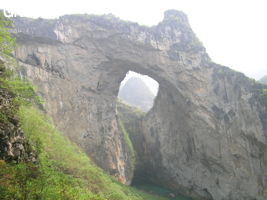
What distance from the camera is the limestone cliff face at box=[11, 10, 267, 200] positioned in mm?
37156

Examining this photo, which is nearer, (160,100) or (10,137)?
(10,137)

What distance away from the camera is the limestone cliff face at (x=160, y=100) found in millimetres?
37156

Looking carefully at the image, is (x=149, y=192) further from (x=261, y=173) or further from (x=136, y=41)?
(x=136, y=41)

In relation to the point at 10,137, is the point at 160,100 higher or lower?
higher

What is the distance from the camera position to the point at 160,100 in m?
50.8

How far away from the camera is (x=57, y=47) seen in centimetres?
4419

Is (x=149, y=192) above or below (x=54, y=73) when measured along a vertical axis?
below

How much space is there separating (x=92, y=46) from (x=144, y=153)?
21.7m

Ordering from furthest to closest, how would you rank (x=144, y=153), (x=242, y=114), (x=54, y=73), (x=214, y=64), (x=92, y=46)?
1. (x=144, y=153)
2. (x=92, y=46)
3. (x=214, y=64)
4. (x=54, y=73)
5. (x=242, y=114)

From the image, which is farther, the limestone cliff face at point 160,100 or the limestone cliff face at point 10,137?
the limestone cliff face at point 160,100

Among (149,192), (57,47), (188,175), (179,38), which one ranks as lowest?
(149,192)

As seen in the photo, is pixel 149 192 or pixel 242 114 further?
pixel 149 192

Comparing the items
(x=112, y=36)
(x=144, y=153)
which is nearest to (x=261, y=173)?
(x=144, y=153)

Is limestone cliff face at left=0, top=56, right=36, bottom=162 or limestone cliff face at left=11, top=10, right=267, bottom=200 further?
limestone cliff face at left=11, top=10, right=267, bottom=200
